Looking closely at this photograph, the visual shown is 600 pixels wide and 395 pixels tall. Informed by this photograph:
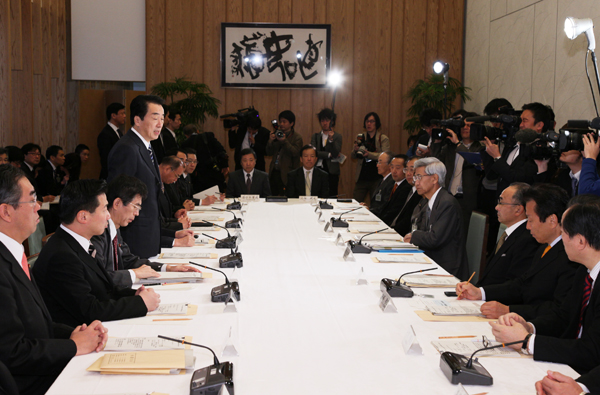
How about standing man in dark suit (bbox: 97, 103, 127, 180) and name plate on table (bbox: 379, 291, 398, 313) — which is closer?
name plate on table (bbox: 379, 291, 398, 313)

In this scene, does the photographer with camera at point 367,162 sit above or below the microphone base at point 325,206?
above

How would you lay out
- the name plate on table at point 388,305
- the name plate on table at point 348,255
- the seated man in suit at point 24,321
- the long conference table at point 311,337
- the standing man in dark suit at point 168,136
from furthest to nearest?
the standing man in dark suit at point 168,136 < the name plate on table at point 348,255 < the name plate on table at point 388,305 < the seated man in suit at point 24,321 < the long conference table at point 311,337

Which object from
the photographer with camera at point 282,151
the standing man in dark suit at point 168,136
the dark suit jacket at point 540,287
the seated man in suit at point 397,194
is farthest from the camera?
the photographer with camera at point 282,151

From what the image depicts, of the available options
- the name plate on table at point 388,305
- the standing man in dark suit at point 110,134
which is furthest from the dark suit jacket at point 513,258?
the standing man in dark suit at point 110,134

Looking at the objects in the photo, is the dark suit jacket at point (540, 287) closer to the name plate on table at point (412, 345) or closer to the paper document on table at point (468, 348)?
the paper document on table at point (468, 348)

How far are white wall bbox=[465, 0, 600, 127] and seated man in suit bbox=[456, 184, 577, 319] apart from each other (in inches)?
114

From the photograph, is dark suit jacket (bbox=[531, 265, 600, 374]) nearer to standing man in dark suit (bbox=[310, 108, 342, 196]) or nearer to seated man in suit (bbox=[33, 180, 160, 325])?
seated man in suit (bbox=[33, 180, 160, 325])

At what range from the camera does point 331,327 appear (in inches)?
79.4

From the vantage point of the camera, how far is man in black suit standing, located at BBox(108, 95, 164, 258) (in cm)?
322

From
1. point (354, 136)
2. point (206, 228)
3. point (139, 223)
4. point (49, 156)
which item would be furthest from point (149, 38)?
point (139, 223)

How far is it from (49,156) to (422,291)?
5.30 meters

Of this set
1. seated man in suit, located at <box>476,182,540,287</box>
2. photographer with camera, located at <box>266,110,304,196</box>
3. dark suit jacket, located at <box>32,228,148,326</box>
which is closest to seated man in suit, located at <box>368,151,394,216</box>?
photographer with camera, located at <box>266,110,304,196</box>

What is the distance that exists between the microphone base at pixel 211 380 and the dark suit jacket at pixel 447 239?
87.3 inches

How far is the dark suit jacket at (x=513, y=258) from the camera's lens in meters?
2.82
